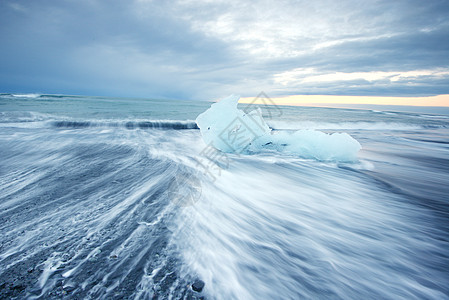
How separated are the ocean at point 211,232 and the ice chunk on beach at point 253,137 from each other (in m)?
1.07

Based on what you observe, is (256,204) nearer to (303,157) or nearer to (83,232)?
(83,232)

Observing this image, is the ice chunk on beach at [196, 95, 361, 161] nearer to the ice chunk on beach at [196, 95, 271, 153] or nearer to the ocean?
the ice chunk on beach at [196, 95, 271, 153]

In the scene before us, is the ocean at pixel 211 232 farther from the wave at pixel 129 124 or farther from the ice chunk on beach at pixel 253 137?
the wave at pixel 129 124

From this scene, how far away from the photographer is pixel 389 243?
78.8 inches

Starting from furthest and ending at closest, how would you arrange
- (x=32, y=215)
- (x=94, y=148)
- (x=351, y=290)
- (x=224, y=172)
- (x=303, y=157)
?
(x=303, y=157)
(x=94, y=148)
(x=224, y=172)
(x=32, y=215)
(x=351, y=290)

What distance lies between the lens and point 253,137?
552cm

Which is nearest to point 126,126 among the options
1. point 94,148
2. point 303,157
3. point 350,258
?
point 94,148

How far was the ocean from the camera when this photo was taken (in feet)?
4.29

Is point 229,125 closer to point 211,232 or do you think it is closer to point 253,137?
point 253,137

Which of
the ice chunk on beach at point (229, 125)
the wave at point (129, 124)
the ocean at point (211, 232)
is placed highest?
the ice chunk on beach at point (229, 125)

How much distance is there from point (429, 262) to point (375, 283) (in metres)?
0.74

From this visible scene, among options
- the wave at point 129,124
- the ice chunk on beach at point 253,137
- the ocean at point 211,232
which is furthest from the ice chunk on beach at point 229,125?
the wave at point 129,124

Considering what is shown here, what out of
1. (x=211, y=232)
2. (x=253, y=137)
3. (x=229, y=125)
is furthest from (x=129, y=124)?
(x=211, y=232)

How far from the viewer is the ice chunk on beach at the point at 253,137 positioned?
4.86 meters
